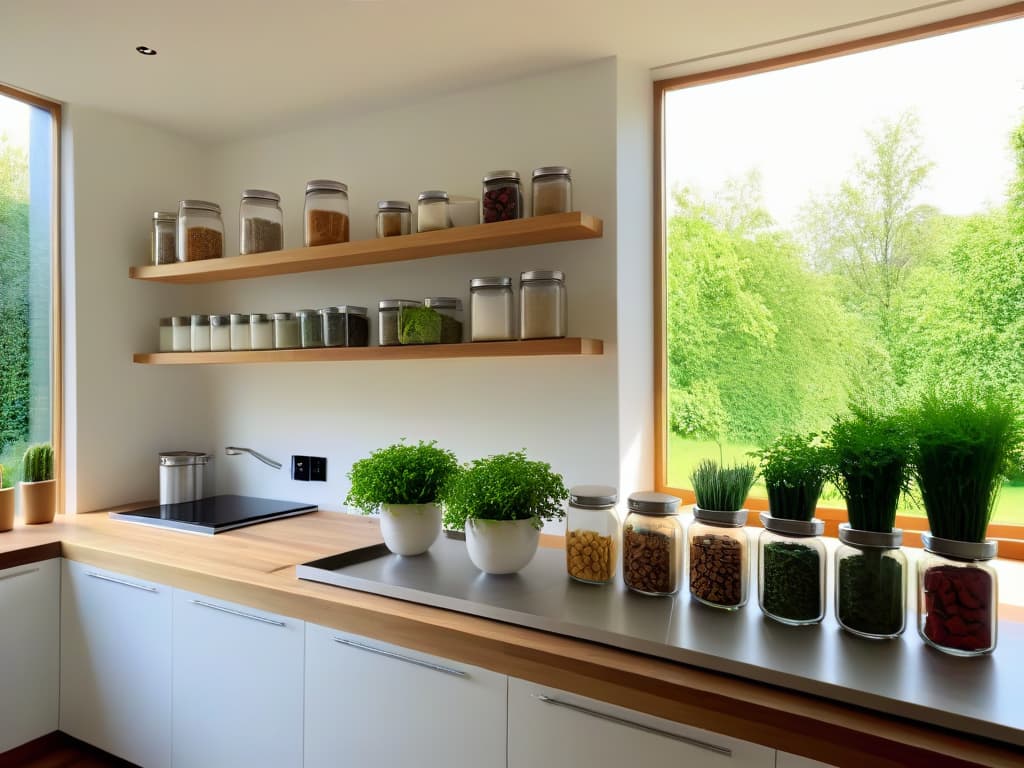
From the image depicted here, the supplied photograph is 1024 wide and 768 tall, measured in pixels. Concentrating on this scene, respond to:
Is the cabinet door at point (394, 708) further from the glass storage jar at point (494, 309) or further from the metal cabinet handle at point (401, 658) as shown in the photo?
the glass storage jar at point (494, 309)

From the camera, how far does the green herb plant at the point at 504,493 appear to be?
1.71 m

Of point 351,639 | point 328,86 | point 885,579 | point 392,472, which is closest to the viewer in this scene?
point 885,579

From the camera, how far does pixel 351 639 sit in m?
1.69

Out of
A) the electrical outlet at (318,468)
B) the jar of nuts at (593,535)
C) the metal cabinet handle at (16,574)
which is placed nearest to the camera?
the jar of nuts at (593,535)

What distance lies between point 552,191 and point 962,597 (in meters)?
1.45

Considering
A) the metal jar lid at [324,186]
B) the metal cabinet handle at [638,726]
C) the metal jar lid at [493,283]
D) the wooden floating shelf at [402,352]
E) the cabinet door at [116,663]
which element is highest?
the metal jar lid at [324,186]

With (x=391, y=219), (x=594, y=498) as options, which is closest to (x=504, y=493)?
(x=594, y=498)

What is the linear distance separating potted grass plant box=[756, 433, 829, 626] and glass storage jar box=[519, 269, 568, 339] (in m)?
0.81

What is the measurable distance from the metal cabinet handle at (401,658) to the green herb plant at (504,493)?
325 millimetres

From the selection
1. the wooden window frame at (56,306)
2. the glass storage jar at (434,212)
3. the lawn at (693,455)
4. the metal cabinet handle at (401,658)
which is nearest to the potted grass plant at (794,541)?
the metal cabinet handle at (401,658)

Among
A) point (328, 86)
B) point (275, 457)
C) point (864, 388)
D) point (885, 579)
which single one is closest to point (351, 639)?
point (885, 579)

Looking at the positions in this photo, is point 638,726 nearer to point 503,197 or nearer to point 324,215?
point 503,197

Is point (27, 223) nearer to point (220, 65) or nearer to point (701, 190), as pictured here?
point (220, 65)

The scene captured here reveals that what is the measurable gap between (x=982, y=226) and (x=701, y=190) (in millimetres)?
825
